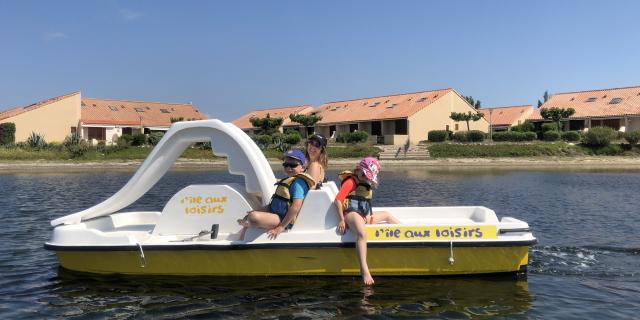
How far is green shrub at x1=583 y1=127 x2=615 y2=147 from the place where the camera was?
45.5 metres

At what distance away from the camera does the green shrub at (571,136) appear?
1901 inches

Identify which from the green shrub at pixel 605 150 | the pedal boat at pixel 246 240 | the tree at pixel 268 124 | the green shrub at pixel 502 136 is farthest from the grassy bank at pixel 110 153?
the pedal boat at pixel 246 240

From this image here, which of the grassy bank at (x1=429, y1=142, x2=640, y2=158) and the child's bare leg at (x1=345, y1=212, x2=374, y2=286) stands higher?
the grassy bank at (x1=429, y1=142, x2=640, y2=158)

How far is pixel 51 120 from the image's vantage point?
52.8 meters

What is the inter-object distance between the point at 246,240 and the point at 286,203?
0.79m

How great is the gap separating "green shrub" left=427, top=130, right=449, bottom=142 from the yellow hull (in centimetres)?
4291

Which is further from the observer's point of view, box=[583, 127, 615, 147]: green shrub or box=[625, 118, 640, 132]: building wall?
box=[625, 118, 640, 132]: building wall

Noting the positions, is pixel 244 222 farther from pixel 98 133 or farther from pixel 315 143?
pixel 98 133

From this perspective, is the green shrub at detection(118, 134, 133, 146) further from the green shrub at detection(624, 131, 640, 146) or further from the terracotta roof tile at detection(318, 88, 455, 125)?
the green shrub at detection(624, 131, 640, 146)

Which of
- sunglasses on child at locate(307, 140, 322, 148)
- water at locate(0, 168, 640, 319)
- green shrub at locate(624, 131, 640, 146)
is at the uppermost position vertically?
green shrub at locate(624, 131, 640, 146)

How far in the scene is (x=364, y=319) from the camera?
645cm

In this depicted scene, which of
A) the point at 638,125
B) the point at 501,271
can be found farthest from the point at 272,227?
the point at 638,125

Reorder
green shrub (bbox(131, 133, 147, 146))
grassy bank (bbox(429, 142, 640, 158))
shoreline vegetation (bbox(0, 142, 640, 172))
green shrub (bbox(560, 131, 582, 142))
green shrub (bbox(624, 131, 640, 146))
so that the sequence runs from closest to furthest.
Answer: shoreline vegetation (bbox(0, 142, 640, 172))
grassy bank (bbox(429, 142, 640, 158))
green shrub (bbox(624, 131, 640, 146))
green shrub (bbox(560, 131, 582, 142))
green shrub (bbox(131, 133, 147, 146))

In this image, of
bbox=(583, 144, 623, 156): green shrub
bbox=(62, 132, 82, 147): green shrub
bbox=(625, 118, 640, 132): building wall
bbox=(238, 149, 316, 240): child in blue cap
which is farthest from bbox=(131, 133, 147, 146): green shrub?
bbox=(625, 118, 640, 132): building wall
